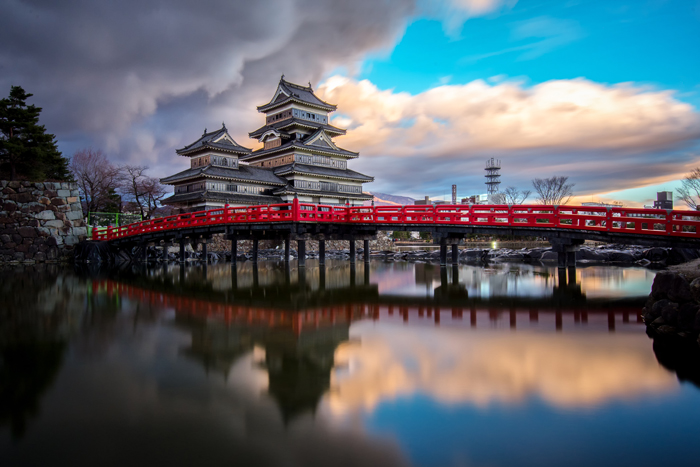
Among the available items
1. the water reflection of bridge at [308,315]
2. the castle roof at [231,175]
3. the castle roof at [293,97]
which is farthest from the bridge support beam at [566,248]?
the castle roof at [293,97]

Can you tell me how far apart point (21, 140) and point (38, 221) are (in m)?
5.50

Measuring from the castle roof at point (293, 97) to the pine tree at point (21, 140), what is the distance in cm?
2281

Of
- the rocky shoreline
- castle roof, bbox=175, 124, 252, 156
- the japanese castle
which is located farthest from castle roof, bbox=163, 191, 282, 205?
the rocky shoreline

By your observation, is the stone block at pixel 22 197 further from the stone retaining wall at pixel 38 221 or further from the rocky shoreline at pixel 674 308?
the rocky shoreline at pixel 674 308

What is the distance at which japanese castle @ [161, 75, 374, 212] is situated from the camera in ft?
129

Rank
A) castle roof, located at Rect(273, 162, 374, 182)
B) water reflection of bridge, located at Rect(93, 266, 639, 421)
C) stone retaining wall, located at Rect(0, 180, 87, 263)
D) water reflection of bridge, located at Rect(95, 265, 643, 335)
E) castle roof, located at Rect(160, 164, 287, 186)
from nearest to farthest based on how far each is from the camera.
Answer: water reflection of bridge, located at Rect(93, 266, 639, 421), water reflection of bridge, located at Rect(95, 265, 643, 335), stone retaining wall, located at Rect(0, 180, 87, 263), castle roof, located at Rect(160, 164, 287, 186), castle roof, located at Rect(273, 162, 374, 182)

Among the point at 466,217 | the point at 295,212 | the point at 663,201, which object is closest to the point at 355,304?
the point at 466,217

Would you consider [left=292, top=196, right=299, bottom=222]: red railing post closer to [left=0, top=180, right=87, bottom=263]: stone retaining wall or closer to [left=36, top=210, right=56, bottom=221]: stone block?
[left=0, top=180, right=87, bottom=263]: stone retaining wall

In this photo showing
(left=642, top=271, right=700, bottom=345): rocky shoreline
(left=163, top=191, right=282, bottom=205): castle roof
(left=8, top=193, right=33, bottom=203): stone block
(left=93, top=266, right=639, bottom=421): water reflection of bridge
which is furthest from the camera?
(left=163, top=191, right=282, bottom=205): castle roof

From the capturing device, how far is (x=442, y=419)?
4.42 meters

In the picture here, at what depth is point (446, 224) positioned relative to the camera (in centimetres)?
1920

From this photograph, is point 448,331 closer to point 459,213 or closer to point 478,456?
point 478,456

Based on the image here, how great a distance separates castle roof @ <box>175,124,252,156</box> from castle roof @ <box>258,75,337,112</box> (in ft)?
28.4

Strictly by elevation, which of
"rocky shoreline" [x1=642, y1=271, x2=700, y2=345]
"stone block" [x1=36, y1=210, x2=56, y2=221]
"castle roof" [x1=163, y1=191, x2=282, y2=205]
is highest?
"castle roof" [x1=163, y1=191, x2=282, y2=205]
